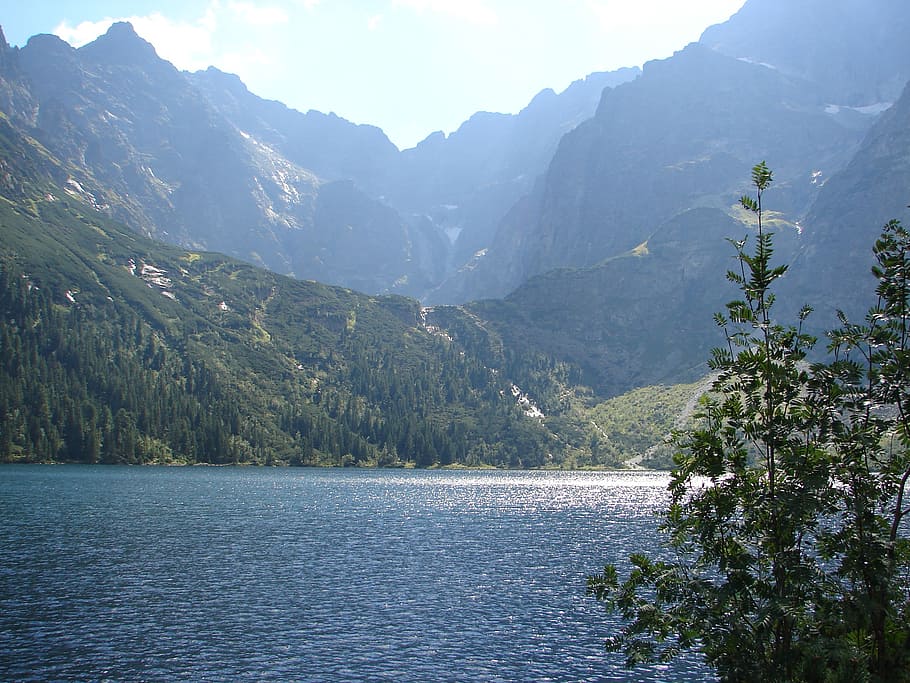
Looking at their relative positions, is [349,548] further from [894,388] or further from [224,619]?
[894,388]

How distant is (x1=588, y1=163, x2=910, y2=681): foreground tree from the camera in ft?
68.0

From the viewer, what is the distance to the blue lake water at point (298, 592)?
45.8m

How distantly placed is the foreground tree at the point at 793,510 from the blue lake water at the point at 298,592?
993 inches

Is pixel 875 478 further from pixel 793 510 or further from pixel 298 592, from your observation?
pixel 298 592

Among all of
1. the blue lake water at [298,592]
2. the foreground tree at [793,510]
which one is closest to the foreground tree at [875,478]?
the foreground tree at [793,510]

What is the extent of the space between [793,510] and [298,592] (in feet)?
182

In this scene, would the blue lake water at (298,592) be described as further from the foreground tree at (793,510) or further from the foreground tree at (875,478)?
the foreground tree at (875,478)

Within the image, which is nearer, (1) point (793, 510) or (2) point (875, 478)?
(1) point (793, 510)

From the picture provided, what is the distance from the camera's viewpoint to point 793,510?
20312 millimetres

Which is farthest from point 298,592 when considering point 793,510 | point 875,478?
point 875,478

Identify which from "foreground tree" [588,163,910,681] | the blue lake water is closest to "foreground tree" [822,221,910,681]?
"foreground tree" [588,163,910,681]

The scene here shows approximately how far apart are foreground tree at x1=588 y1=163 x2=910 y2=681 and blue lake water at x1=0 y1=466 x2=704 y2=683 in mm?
25227

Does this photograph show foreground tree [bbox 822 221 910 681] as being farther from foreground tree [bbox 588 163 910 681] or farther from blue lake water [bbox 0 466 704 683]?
blue lake water [bbox 0 466 704 683]

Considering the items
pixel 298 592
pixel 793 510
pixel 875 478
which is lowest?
pixel 298 592
